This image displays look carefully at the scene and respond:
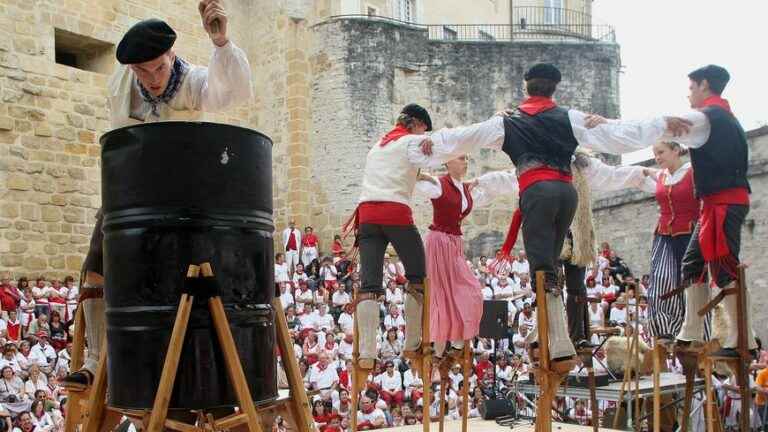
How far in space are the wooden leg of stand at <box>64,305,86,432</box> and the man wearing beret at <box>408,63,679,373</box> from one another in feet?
8.40

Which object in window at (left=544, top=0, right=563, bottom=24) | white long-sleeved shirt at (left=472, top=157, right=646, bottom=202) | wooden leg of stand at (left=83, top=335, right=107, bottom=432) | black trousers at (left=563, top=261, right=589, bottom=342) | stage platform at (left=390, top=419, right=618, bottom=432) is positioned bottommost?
stage platform at (left=390, top=419, right=618, bottom=432)

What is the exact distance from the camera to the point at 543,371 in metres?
4.72

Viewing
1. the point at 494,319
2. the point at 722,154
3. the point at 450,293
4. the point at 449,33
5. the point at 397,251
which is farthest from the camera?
the point at 449,33

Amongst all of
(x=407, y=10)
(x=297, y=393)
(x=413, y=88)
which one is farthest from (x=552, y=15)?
(x=297, y=393)

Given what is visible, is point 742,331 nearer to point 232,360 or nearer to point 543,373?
point 543,373

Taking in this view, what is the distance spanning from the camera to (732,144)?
509 centimetres

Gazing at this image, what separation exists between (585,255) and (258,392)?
3608mm

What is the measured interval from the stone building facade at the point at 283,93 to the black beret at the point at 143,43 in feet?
42.7

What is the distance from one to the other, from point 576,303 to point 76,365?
365 cm

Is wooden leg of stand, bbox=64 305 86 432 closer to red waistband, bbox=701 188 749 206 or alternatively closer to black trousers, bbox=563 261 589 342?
black trousers, bbox=563 261 589 342

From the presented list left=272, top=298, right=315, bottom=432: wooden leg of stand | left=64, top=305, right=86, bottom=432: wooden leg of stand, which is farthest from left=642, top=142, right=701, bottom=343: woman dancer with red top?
left=64, top=305, right=86, bottom=432: wooden leg of stand

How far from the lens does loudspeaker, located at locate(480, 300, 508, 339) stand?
9.74 meters

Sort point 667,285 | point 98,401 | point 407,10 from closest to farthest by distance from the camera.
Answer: point 98,401 → point 667,285 → point 407,10

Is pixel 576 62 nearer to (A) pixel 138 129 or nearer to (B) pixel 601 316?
(B) pixel 601 316
